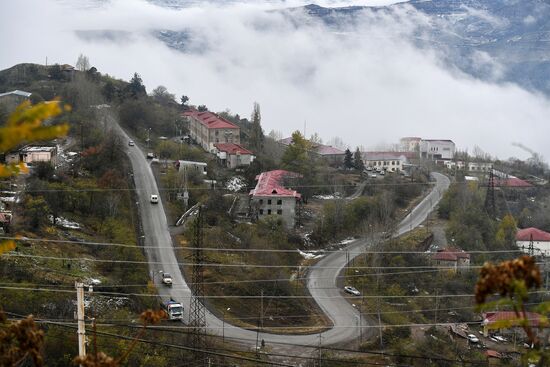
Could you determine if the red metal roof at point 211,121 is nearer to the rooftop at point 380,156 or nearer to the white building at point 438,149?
the rooftop at point 380,156

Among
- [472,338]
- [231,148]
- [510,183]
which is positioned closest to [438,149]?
[510,183]

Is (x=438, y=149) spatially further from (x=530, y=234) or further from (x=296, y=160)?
(x=530, y=234)

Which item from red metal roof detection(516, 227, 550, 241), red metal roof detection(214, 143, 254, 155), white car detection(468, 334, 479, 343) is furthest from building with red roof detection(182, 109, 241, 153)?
white car detection(468, 334, 479, 343)

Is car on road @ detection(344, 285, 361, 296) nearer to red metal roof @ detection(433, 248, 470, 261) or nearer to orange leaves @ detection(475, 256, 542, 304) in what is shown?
red metal roof @ detection(433, 248, 470, 261)

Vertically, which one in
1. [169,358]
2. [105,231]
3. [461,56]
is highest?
[461,56]

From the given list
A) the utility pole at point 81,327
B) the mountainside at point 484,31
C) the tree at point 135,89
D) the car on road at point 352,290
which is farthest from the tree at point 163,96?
the mountainside at point 484,31

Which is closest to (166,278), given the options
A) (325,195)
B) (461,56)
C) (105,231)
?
(105,231)

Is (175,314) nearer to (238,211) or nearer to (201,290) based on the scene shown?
(201,290)
